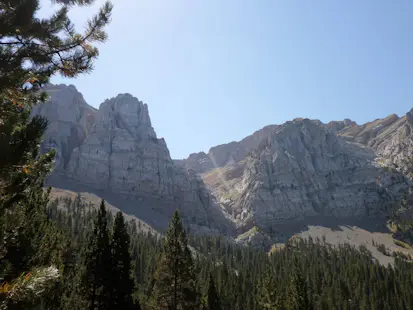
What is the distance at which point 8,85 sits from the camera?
7270mm

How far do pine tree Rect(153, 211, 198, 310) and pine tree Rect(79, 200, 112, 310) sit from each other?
6906 millimetres

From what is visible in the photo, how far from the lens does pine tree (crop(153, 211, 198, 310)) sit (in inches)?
1206

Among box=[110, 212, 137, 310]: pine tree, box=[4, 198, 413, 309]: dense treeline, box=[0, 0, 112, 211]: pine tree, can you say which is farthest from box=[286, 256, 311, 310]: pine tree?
box=[0, 0, 112, 211]: pine tree

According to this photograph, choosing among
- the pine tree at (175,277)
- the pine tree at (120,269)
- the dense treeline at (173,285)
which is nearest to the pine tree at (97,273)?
the dense treeline at (173,285)

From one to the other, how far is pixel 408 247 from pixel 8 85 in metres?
228

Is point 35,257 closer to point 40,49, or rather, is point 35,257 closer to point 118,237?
point 40,49

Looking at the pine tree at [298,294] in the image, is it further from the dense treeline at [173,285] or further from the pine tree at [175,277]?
the pine tree at [175,277]

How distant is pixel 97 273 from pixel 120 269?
116 inches

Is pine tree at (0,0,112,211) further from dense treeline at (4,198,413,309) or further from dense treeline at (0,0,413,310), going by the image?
dense treeline at (4,198,413,309)

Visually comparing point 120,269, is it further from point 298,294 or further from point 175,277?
point 298,294

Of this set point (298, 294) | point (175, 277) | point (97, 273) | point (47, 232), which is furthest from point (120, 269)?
point (298, 294)

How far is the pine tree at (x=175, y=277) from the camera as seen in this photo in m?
30.6

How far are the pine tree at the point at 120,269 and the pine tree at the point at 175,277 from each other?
3.99 metres

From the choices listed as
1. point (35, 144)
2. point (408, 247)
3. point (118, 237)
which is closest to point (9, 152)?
point (35, 144)
